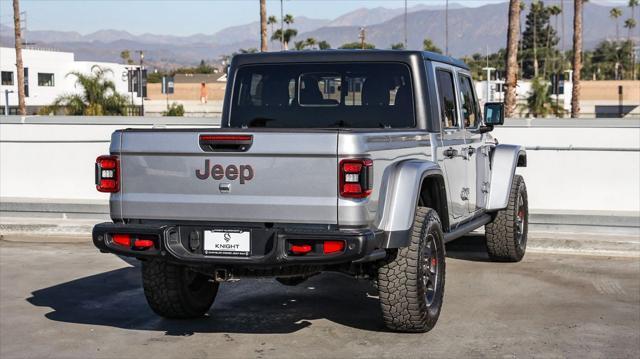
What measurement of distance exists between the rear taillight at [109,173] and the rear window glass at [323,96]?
1863 mm

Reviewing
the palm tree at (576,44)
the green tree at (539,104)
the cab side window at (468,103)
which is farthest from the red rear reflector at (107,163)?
the green tree at (539,104)

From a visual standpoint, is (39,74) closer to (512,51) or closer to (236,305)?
(512,51)

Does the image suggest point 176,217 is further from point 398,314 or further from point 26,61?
point 26,61

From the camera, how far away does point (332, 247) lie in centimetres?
654

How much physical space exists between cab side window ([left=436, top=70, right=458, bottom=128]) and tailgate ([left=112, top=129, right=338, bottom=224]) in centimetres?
212

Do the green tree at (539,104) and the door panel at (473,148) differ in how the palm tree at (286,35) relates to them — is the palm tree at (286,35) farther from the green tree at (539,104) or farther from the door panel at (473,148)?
the door panel at (473,148)

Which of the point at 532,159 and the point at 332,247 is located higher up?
the point at 532,159

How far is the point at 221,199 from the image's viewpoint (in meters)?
6.76

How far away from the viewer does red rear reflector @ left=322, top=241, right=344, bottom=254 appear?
6.50 metres

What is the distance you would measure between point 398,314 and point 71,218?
320 inches

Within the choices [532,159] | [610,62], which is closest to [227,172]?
[532,159]

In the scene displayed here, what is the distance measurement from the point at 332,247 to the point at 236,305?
2.33 m

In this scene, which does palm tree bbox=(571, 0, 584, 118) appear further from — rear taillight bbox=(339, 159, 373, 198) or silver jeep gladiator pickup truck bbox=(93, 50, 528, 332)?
rear taillight bbox=(339, 159, 373, 198)

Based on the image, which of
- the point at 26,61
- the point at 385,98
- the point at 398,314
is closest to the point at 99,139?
the point at 385,98
